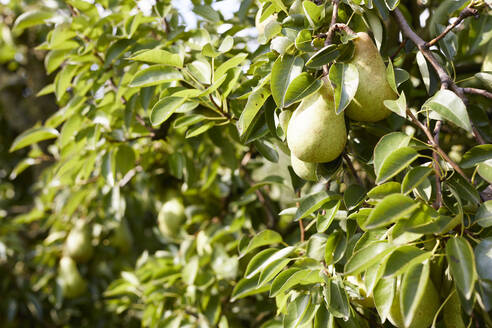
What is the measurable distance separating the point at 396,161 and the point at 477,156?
0.54 feet

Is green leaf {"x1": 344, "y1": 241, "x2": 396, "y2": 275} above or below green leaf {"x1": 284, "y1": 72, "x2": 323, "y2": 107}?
below

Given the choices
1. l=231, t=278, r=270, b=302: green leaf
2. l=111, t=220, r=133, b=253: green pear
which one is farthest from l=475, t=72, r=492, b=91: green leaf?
l=111, t=220, r=133, b=253: green pear

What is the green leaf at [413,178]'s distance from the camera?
0.64m

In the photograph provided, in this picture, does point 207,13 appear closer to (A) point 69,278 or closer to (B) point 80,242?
(B) point 80,242

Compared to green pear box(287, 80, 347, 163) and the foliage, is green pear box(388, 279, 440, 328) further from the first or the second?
green pear box(287, 80, 347, 163)

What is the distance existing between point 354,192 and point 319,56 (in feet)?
0.84

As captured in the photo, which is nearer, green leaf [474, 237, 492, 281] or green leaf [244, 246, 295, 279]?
green leaf [474, 237, 492, 281]

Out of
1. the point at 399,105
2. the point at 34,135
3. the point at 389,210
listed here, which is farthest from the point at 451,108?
the point at 34,135

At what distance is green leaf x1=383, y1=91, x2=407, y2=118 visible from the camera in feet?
2.26

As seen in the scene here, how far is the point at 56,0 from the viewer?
59.7 inches

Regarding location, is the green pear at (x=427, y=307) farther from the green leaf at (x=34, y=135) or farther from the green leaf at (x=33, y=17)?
the green leaf at (x=33, y=17)

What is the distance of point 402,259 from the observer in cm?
62

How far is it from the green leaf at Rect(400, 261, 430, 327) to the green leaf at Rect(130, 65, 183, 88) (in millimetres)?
607

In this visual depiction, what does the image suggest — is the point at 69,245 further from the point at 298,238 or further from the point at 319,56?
the point at 319,56
